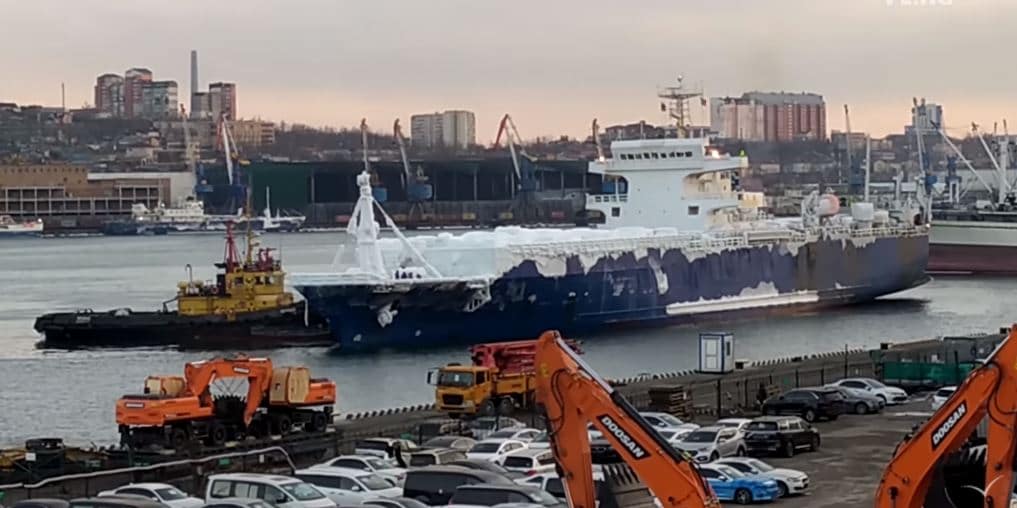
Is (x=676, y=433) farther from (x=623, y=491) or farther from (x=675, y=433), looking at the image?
(x=623, y=491)

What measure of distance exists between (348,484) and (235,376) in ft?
21.5

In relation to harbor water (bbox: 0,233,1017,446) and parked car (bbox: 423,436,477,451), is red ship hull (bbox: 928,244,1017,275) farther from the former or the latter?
parked car (bbox: 423,436,477,451)

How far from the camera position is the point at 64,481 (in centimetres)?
1628

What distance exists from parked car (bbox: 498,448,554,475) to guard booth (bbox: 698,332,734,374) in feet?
38.6

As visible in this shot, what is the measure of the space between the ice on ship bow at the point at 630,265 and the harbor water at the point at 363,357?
2.83 ft

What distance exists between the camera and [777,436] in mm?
18297

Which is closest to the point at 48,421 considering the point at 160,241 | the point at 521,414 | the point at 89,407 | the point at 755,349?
the point at 89,407

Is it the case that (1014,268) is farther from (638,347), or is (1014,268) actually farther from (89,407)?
(89,407)

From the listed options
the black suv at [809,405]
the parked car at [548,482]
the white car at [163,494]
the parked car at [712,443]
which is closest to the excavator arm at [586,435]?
the parked car at [548,482]

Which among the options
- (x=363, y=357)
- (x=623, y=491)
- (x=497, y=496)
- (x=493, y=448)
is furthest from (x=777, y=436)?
(x=363, y=357)

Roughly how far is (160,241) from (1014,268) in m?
73.2

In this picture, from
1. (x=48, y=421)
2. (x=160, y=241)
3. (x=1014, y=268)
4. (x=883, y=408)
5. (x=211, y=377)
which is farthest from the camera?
(x=160, y=241)

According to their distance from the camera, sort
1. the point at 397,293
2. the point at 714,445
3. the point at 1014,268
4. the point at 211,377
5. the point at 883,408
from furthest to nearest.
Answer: the point at 1014,268 < the point at 397,293 < the point at 883,408 < the point at 211,377 < the point at 714,445

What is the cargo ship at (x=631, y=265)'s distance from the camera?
133ft
